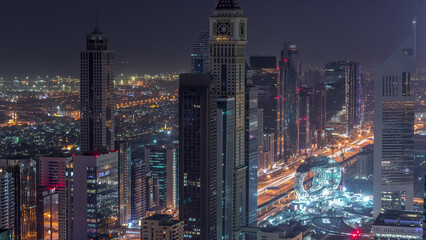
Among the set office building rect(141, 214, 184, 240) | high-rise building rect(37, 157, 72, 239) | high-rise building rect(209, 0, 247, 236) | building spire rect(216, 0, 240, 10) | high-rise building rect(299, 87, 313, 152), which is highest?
building spire rect(216, 0, 240, 10)

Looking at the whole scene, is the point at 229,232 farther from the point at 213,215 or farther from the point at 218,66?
the point at 218,66

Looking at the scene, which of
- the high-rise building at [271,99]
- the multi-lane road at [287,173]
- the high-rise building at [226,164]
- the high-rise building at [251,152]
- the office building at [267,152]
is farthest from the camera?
the high-rise building at [271,99]

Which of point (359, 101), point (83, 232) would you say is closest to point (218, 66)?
point (83, 232)

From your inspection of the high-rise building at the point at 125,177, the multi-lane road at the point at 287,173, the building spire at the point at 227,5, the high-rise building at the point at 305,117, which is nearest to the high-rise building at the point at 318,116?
the high-rise building at the point at 305,117

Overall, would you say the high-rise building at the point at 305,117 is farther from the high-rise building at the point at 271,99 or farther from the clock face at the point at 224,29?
the clock face at the point at 224,29

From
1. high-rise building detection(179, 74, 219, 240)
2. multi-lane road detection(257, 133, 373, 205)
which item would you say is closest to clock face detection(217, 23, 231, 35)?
high-rise building detection(179, 74, 219, 240)

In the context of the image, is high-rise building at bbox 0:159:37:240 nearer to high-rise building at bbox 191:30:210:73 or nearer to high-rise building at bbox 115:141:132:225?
high-rise building at bbox 115:141:132:225
